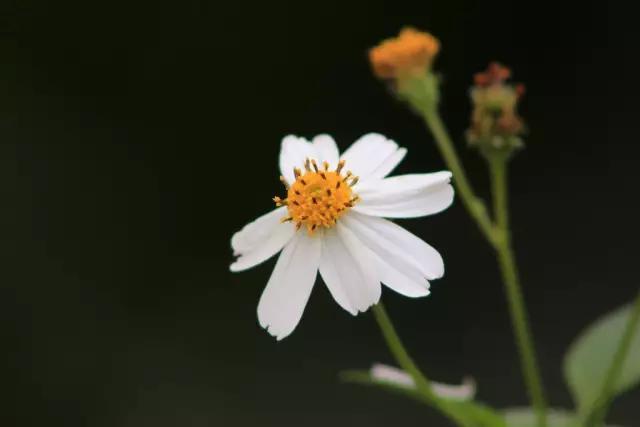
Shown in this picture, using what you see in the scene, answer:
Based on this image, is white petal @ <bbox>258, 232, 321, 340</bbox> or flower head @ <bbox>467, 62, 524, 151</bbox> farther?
flower head @ <bbox>467, 62, 524, 151</bbox>

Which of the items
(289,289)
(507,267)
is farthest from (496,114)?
(289,289)

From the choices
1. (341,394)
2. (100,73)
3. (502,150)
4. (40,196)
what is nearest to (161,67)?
(100,73)

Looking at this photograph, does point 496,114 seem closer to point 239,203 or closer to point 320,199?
point 320,199

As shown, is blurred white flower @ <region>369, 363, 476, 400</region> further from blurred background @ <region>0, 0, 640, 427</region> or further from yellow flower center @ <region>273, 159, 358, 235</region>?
blurred background @ <region>0, 0, 640, 427</region>

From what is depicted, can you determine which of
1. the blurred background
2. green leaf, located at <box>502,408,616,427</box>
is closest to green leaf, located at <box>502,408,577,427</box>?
green leaf, located at <box>502,408,616,427</box>

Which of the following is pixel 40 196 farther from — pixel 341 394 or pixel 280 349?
pixel 341 394

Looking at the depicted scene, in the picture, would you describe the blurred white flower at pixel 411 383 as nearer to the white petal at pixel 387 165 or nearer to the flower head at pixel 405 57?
the white petal at pixel 387 165
